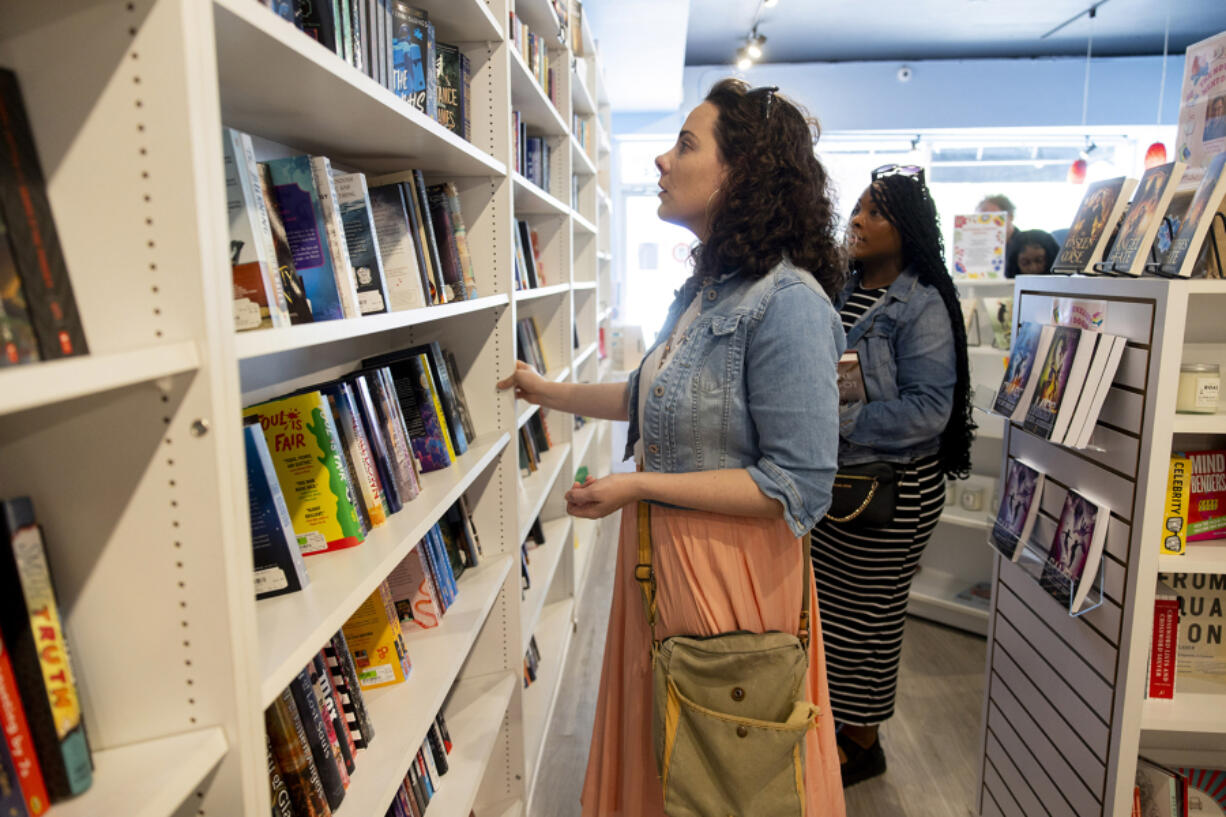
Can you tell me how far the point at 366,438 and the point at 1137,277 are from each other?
149cm

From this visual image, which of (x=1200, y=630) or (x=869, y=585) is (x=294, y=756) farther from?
(x=1200, y=630)

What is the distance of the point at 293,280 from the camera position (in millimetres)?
984

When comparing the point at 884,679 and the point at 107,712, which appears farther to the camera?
the point at 884,679

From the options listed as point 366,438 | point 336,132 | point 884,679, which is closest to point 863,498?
point 884,679

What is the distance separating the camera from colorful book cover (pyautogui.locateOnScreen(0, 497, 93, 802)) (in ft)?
1.85

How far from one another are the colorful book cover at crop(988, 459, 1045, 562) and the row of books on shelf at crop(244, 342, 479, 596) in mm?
1410

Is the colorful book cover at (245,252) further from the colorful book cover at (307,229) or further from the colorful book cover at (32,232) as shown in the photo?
the colorful book cover at (32,232)

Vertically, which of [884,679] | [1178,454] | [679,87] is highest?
[679,87]

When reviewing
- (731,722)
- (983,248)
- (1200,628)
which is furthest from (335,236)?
(983,248)

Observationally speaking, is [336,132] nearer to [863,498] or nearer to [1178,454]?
[863,498]

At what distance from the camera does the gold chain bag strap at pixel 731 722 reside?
126cm

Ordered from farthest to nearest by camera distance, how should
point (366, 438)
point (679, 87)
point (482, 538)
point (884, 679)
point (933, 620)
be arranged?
1. point (679, 87)
2. point (933, 620)
3. point (884, 679)
4. point (482, 538)
5. point (366, 438)

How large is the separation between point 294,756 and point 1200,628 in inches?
70.2

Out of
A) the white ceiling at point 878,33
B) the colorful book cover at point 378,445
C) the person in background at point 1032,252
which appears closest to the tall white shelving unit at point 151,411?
the colorful book cover at point 378,445
